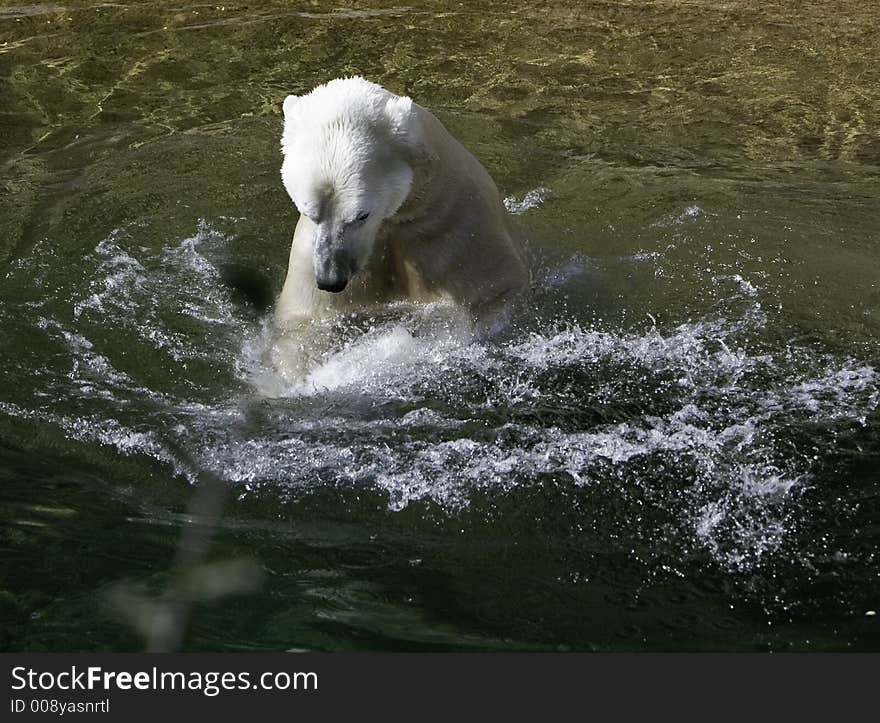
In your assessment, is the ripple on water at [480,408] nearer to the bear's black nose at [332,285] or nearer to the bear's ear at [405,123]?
the bear's black nose at [332,285]

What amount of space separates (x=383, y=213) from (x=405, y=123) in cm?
28

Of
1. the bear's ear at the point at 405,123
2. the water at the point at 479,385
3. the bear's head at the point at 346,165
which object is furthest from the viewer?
the bear's ear at the point at 405,123

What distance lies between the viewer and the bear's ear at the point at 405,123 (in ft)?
11.5

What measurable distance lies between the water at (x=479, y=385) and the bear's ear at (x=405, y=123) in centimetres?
62

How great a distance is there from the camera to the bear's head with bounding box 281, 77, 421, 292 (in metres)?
3.40

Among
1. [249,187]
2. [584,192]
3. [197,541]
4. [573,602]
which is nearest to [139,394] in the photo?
[197,541]

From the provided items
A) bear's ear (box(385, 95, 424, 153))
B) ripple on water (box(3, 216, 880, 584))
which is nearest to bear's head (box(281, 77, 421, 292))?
bear's ear (box(385, 95, 424, 153))

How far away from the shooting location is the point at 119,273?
4.64 meters

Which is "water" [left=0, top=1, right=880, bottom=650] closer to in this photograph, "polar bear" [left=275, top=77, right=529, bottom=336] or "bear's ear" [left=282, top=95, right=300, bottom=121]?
"polar bear" [left=275, top=77, right=529, bottom=336]

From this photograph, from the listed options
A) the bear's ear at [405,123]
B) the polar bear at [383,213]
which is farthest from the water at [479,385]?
the bear's ear at [405,123]

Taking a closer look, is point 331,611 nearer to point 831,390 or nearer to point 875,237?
point 831,390

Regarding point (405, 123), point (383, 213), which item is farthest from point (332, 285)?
point (405, 123)

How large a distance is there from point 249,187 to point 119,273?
1.08 meters

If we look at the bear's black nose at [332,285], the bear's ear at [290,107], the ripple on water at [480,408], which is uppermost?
the bear's ear at [290,107]
